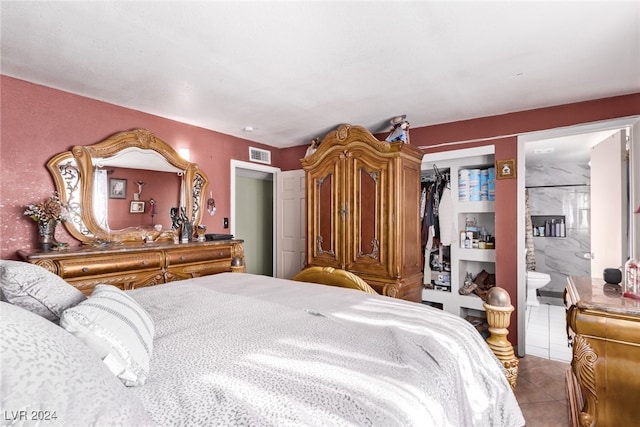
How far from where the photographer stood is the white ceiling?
5.31 feet

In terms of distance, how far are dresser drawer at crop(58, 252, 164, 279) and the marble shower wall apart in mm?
5661

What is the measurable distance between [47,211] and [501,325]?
319 centimetres

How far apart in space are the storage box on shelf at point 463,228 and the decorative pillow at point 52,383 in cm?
357

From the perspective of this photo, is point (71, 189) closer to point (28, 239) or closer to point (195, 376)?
point (28, 239)

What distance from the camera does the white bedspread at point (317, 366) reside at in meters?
0.73

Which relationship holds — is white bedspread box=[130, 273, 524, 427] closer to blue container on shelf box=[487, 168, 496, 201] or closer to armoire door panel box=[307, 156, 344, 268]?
armoire door panel box=[307, 156, 344, 268]

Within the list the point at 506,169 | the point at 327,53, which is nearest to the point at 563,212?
the point at 506,169

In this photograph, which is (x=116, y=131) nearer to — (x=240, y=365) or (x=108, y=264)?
(x=108, y=264)

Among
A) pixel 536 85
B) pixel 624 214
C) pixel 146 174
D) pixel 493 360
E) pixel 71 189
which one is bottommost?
pixel 493 360

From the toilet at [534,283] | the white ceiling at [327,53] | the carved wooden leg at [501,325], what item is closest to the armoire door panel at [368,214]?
the white ceiling at [327,53]

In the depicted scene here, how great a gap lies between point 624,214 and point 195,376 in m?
3.52

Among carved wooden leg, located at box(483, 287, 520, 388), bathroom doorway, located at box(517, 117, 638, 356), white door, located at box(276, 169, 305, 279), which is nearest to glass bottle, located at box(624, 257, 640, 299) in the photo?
carved wooden leg, located at box(483, 287, 520, 388)

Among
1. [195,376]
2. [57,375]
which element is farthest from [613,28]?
[57,375]

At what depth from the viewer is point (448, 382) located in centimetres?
99
